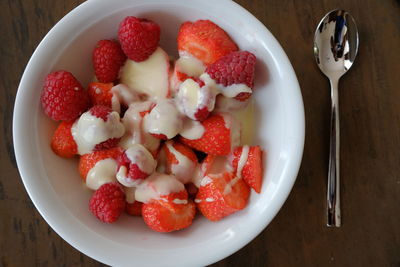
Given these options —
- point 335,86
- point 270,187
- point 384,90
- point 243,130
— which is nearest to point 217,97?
point 243,130

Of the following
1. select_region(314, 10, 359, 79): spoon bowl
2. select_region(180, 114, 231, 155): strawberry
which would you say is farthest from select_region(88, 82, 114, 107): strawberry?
select_region(314, 10, 359, 79): spoon bowl

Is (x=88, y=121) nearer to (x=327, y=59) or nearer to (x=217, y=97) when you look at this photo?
(x=217, y=97)

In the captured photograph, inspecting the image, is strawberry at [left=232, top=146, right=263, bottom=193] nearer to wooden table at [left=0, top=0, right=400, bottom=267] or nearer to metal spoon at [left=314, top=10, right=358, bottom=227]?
wooden table at [left=0, top=0, right=400, bottom=267]

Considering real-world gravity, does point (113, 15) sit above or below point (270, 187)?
above

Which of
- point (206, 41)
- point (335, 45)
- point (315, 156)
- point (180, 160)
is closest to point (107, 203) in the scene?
point (180, 160)

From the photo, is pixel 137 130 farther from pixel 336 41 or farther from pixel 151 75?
pixel 336 41
